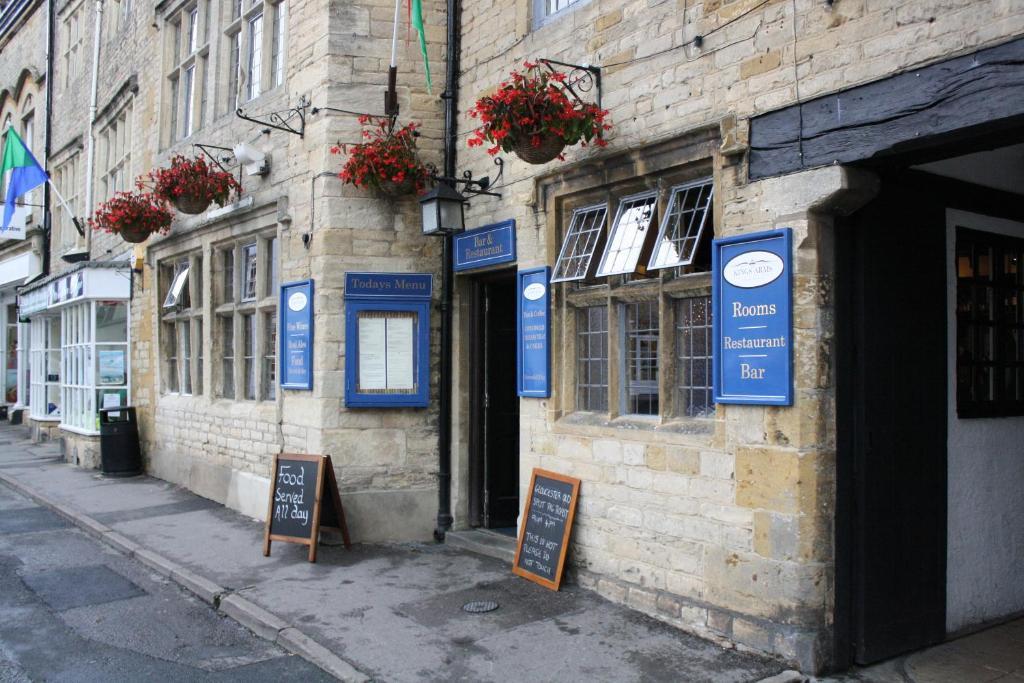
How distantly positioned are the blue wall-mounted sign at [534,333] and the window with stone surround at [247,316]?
3423 mm

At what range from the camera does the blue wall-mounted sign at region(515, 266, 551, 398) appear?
7.34 m

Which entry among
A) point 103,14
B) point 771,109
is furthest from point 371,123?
point 103,14

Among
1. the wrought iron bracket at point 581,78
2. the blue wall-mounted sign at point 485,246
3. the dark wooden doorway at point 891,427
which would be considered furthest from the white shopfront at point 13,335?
the dark wooden doorway at point 891,427

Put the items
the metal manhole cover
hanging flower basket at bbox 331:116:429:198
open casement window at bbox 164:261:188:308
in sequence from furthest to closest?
open casement window at bbox 164:261:188:308 < hanging flower basket at bbox 331:116:429:198 < the metal manhole cover

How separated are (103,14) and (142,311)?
6.52 metres

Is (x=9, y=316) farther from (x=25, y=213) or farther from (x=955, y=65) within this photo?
(x=955, y=65)

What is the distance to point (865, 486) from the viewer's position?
5.26 metres

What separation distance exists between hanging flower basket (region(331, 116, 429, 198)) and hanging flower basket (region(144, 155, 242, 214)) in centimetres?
238

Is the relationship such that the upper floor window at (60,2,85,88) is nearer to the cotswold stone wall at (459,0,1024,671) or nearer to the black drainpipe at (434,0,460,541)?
the black drainpipe at (434,0,460,541)

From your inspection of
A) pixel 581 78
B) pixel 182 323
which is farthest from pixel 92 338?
pixel 581 78

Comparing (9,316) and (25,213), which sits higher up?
(25,213)

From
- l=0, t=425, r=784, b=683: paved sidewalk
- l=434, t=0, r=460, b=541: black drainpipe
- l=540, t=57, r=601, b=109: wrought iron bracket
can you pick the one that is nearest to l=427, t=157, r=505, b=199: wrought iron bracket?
l=434, t=0, r=460, b=541: black drainpipe

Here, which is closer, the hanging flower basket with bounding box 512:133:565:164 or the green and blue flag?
the hanging flower basket with bounding box 512:133:565:164

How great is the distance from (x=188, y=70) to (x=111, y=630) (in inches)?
355
